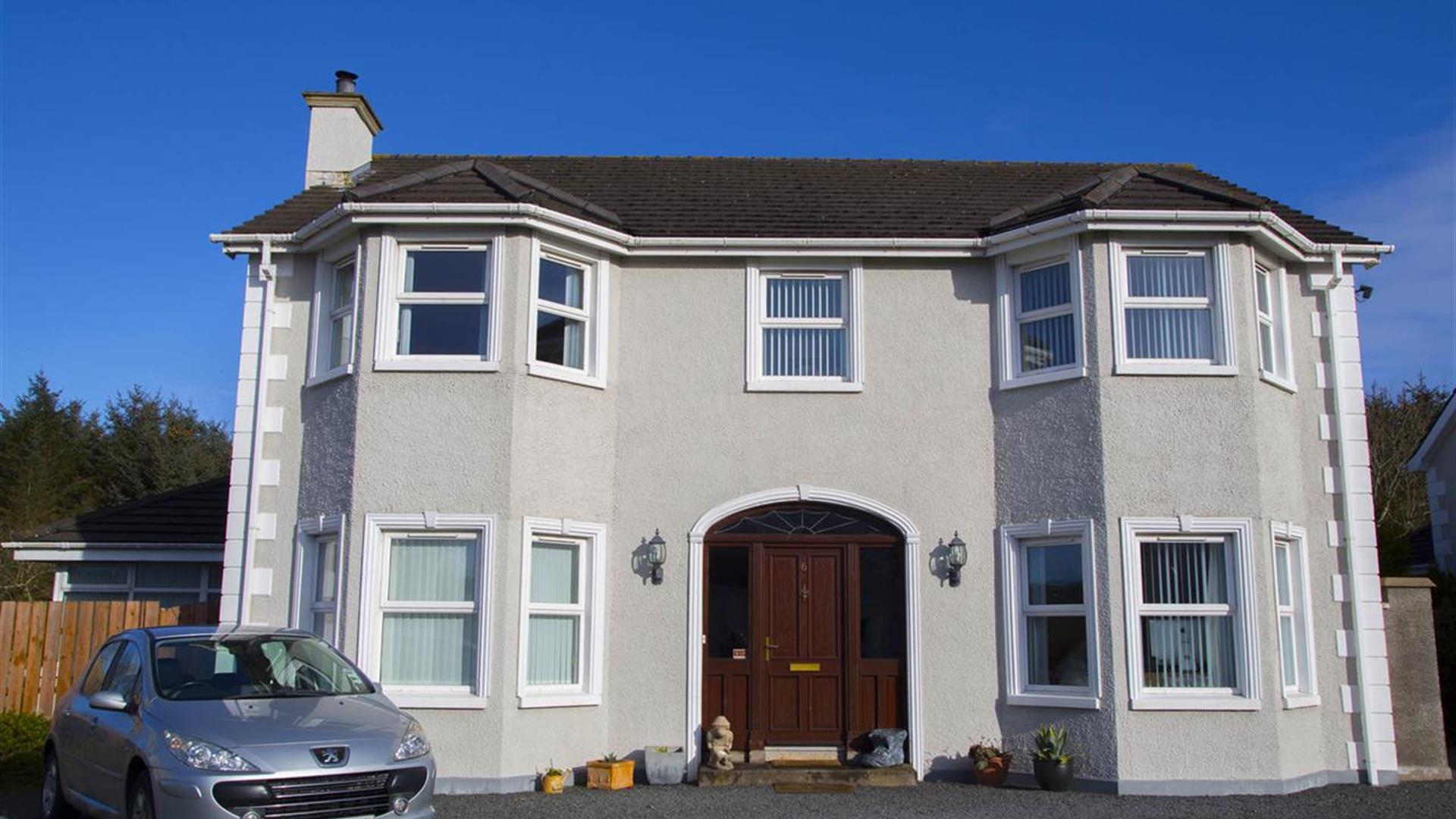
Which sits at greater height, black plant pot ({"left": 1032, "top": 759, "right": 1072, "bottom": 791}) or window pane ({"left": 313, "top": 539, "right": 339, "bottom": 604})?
window pane ({"left": 313, "top": 539, "right": 339, "bottom": 604})

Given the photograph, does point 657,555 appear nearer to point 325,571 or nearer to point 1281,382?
point 325,571

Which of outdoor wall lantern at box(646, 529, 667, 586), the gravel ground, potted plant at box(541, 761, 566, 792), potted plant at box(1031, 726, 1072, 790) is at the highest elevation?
outdoor wall lantern at box(646, 529, 667, 586)

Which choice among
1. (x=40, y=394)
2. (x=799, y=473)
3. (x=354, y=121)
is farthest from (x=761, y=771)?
(x=40, y=394)

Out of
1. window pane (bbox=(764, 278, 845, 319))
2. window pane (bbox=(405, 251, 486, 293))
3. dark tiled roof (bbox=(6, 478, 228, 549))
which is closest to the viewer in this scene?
window pane (bbox=(405, 251, 486, 293))

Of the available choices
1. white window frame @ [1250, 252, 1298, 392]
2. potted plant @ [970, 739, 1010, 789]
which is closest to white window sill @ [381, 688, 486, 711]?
potted plant @ [970, 739, 1010, 789]

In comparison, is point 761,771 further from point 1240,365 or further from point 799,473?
point 1240,365

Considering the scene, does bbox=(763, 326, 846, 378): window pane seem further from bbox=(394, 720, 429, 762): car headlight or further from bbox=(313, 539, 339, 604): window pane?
bbox=(394, 720, 429, 762): car headlight

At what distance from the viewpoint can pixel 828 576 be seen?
1263 centimetres

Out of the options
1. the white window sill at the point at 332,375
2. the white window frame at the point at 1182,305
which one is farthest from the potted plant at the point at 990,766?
the white window sill at the point at 332,375

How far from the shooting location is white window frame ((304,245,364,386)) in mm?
12555

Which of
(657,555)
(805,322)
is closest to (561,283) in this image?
(805,322)

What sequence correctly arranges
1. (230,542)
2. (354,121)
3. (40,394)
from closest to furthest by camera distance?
(230,542), (354,121), (40,394)

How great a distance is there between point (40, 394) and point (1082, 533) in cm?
3524

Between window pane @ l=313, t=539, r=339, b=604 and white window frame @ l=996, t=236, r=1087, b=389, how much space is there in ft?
24.0
